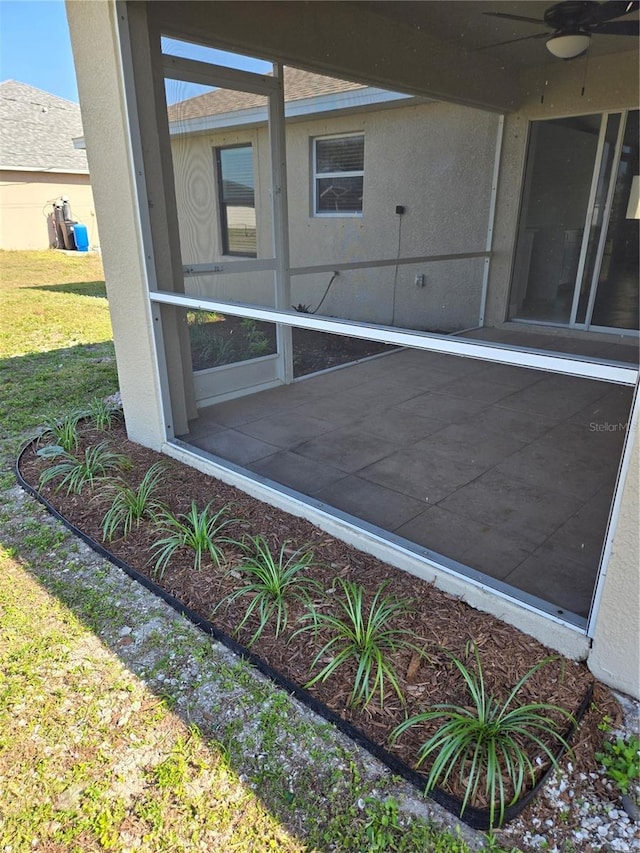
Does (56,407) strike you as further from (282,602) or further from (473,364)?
(473,364)

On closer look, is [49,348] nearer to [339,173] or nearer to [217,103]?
[217,103]

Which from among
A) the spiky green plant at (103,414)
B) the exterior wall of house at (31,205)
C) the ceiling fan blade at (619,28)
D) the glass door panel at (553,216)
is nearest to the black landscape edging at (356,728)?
the spiky green plant at (103,414)

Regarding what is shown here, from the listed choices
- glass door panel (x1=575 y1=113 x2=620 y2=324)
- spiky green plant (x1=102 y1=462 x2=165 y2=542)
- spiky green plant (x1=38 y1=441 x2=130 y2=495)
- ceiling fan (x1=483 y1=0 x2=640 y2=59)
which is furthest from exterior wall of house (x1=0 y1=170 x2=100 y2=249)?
spiky green plant (x1=102 y1=462 x2=165 y2=542)

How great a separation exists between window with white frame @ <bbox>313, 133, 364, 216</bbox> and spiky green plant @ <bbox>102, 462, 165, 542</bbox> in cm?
562

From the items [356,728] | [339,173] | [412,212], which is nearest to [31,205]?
[339,173]

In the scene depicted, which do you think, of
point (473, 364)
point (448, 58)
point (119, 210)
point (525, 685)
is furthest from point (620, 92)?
point (525, 685)

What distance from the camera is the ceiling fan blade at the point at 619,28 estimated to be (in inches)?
163

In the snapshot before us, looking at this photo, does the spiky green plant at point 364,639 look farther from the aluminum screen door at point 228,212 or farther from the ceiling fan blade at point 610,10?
the ceiling fan blade at point 610,10

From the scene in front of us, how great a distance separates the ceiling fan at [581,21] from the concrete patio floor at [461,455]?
2715mm

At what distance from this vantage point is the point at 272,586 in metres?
2.47

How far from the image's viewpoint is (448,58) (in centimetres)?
556

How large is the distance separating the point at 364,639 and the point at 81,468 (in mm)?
2282

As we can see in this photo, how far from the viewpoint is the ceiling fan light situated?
434cm

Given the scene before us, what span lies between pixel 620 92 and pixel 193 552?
632 centimetres
